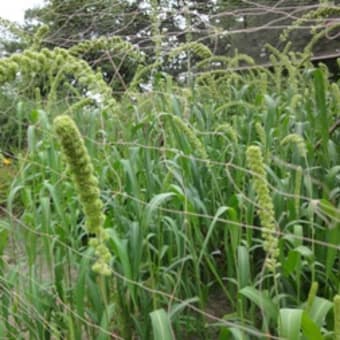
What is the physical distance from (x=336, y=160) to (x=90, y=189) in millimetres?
1254

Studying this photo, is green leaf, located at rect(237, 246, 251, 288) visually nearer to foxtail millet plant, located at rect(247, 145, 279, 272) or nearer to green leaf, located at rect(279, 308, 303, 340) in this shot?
green leaf, located at rect(279, 308, 303, 340)

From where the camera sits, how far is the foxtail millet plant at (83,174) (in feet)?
1.83

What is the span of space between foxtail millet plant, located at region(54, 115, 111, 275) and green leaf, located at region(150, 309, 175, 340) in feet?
1.33

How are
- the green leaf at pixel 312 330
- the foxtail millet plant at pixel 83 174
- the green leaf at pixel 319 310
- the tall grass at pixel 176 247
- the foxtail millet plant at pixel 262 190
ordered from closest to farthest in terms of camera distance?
the foxtail millet plant at pixel 83 174 → the foxtail millet plant at pixel 262 190 → the green leaf at pixel 312 330 → the green leaf at pixel 319 310 → the tall grass at pixel 176 247

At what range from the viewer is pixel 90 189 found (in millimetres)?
615

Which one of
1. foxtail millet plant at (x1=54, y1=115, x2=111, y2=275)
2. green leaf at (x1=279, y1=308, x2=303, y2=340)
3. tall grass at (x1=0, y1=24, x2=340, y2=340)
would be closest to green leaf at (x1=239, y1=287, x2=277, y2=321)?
tall grass at (x1=0, y1=24, x2=340, y2=340)

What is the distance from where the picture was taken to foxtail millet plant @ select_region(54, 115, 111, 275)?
0.56 metres

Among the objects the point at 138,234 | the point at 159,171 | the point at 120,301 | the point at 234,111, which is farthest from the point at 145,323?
the point at 234,111

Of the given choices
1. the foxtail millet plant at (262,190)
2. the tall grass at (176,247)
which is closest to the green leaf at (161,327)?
the tall grass at (176,247)

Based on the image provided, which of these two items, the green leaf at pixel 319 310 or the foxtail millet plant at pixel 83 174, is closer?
the foxtail millet plant at pixel 83 174

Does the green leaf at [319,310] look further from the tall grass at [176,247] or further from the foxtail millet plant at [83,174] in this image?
the foxtail millet plant at [83,174]

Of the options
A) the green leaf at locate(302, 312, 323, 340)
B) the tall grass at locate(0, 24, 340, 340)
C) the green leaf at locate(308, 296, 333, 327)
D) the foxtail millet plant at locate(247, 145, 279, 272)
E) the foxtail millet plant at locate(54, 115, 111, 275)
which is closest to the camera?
the foxtail millet plant at locate(54, 115, 111, 275)

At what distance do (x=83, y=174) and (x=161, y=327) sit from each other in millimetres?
532

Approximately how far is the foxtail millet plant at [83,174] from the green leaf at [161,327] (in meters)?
0.41
